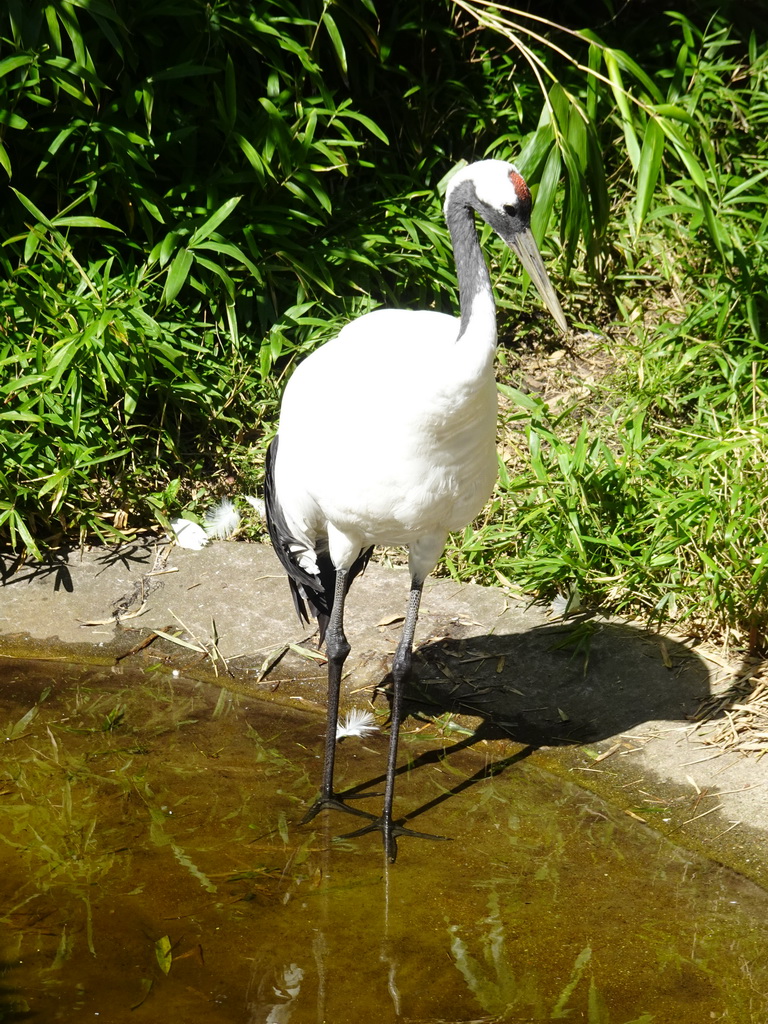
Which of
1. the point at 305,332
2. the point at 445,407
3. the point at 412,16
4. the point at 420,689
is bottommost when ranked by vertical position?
the point at 420,689

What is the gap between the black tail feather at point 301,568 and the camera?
11.6 ft

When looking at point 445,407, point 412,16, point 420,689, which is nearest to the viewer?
point 445,407

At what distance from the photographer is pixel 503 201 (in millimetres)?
2820

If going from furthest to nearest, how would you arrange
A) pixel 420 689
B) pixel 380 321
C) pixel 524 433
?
pixel 524 433
pixel 420 689
pixel 380 321

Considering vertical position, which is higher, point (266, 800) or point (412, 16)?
point (412, 16)

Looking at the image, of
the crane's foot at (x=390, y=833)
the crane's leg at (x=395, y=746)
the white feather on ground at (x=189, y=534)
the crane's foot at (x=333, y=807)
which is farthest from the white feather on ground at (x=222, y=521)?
the crane's foot at (x=390, y=833)

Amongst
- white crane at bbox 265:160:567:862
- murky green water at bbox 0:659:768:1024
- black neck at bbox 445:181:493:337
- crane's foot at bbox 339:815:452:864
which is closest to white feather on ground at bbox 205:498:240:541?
murky green water at bbox 0:659:768:1024

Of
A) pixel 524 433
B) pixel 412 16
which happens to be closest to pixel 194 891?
pixel 524 433

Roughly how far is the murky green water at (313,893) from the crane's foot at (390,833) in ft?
0.10

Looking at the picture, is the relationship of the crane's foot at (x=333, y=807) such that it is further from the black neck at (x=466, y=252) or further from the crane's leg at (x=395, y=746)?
the black neck at (x=466, y=252)

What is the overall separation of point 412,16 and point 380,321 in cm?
272

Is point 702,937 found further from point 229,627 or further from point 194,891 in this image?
point 229,627

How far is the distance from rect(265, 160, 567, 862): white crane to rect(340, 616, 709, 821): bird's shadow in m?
0.34

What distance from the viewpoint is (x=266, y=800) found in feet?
10.1
